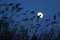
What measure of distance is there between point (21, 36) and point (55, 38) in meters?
0.59

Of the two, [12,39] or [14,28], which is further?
[14,28]

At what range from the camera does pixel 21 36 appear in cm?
252

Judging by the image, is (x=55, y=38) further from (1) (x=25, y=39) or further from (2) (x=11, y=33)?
(2) (x=11, y=33)

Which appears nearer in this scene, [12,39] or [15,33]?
[12,39]

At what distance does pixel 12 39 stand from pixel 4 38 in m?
0.17

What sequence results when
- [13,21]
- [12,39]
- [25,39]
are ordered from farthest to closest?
[13,21] < [25,39] < [12,39]

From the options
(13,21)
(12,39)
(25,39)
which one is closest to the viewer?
(12,39)

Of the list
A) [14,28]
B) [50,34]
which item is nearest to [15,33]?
[14,28]

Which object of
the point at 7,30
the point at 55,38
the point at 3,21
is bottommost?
the point at 55,38

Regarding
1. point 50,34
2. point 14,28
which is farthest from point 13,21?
point 50,34

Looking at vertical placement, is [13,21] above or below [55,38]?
above

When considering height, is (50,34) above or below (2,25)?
below

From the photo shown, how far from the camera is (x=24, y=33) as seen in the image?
2.50 meters

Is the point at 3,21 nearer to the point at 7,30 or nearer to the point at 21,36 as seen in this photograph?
the point at 7,30
